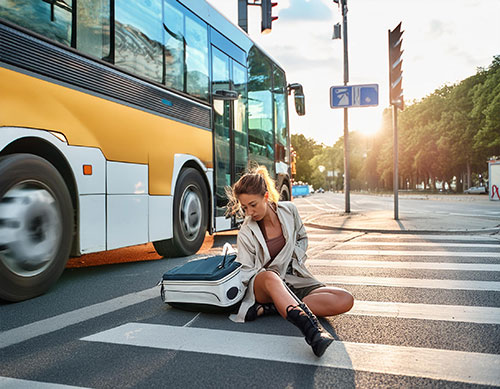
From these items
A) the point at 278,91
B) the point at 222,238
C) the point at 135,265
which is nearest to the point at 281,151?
the point at 278,91

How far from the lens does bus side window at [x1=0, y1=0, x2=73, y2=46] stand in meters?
4.31

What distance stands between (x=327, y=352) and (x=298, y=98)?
1062cm

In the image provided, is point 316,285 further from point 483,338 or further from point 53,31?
point 53,31

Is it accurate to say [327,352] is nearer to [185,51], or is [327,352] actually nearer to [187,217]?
[187,217]

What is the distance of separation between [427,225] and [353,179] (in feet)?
370

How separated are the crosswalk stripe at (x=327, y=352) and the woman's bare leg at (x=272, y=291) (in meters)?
0.23

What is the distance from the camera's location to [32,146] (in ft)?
15.3

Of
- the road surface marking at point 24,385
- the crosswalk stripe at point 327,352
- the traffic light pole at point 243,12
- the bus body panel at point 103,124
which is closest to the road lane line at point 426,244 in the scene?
the bus body panel at point 103,124

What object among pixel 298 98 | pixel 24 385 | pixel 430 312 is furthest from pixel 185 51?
pixel 298 98

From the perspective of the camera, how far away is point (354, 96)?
14.8 metres

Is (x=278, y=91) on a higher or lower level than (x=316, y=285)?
higher

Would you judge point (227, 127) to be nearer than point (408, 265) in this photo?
No

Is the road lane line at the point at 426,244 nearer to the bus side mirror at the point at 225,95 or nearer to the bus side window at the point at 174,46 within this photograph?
the bus side mirror at the point at 225,95

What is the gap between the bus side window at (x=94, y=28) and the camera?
5129 mm
